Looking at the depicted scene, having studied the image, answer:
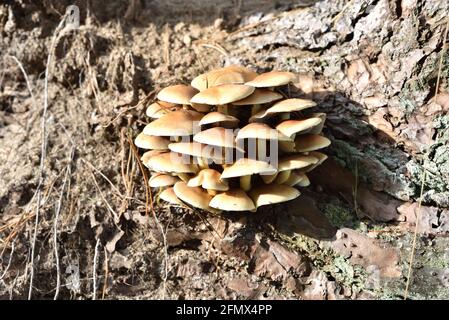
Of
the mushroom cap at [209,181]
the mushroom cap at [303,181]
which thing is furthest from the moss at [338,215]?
the mushroom cap at [209,181]

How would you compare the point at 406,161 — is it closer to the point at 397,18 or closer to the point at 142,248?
the point at 397,18

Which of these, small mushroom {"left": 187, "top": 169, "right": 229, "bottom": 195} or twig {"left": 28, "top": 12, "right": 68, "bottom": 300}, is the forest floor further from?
small mushroom {"left": 187, "top": 169, "right": 229, "bottom": 195}

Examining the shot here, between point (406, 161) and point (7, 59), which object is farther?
point (7, 59)

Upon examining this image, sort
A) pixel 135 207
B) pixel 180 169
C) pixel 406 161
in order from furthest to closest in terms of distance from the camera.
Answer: pixel 135 207 → pixel 406 161 → pixel 180 169

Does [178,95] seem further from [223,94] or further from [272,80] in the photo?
[272,80]

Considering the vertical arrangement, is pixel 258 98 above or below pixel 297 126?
above

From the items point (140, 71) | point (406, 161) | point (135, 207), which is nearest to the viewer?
point (406, 161)

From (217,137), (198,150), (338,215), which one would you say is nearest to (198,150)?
(198,150)

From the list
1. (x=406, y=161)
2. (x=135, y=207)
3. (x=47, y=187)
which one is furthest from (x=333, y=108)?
(x=47, y=187)
